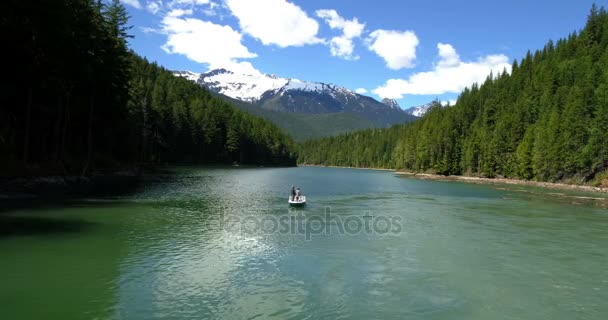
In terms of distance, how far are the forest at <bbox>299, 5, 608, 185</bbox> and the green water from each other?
70894mm

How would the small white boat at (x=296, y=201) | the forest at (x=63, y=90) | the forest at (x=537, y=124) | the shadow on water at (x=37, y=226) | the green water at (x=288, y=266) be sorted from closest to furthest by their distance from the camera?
the green water at (x=288, y=266) → the shadow on water at (x=37, y=226) → the forest at (x=63, y=90) → the small white boat at (x=296, y=201) → the forest at (x=537, y=124)

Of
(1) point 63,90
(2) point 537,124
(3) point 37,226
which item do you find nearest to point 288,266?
(3) point 37,226

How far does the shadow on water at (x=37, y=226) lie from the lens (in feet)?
91.2

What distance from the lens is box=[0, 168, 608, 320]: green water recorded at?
659 inches

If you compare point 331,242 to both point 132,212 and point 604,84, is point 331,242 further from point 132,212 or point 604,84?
point 604,84

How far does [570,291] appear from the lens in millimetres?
20047

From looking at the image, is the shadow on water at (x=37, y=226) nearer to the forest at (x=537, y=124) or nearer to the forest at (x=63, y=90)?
the forest at (x=63, y=90)

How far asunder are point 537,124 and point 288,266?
12547 cm

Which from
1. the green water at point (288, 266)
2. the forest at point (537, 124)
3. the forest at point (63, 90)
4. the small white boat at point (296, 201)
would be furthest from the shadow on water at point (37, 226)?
the forest at point (537, 124)

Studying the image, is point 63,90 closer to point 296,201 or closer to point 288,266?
point 296,201

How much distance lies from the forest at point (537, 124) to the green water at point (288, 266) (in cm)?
7089

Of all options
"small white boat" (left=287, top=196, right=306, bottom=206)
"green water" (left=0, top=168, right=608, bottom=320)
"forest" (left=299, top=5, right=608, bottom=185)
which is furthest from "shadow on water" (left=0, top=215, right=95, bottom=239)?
"forest" (left=299, top=5, right=608, bottom=185)

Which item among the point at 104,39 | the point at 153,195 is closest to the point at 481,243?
the point at 153,195

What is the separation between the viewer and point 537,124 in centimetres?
12506
